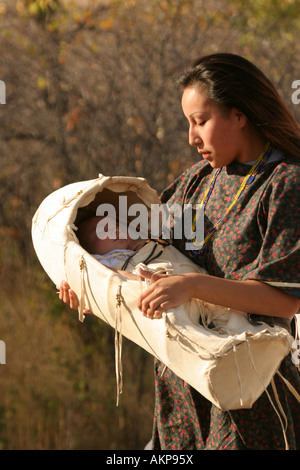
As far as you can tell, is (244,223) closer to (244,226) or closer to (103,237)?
(244,226)

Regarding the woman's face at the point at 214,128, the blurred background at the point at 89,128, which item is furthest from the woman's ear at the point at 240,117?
the blurred background at the point at 89,128

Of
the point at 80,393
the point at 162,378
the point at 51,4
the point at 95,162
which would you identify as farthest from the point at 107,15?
the point at 162,378

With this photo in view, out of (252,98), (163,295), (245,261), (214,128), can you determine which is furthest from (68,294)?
(252,98)

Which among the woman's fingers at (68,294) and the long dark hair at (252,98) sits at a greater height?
the long dark hair at (252,98)

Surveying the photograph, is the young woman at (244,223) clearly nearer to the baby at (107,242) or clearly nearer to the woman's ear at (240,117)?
the woman's ear at (240,117)

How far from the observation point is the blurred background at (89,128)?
5.03 meters

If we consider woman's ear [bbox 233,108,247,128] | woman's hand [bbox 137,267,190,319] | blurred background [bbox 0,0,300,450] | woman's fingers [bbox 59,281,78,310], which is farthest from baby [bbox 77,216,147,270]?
blurred background [bbox 0,0,300,450]

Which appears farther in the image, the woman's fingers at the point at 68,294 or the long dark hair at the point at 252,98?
the woman's fingers at the point at 68,294

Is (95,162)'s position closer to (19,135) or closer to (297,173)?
(19,135)

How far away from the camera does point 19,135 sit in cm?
527

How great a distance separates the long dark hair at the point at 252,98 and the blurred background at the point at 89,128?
253cm

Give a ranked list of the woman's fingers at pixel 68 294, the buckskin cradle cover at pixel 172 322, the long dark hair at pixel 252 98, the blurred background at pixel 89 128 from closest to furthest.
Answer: the buckskin cradle cover at pixel 172 322 → the long dark hair at pixel 252 98 → the woman's fingers at pixel 68 294 → the blurred background at pixel 89 128

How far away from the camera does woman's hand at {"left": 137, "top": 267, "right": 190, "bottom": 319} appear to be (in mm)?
2238

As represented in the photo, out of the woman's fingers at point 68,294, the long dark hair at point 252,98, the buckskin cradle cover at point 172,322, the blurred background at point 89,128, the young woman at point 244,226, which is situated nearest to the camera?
the buckskin cradle cover at point 172,322
